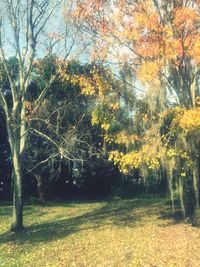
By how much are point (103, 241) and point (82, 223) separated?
4608 millimetres

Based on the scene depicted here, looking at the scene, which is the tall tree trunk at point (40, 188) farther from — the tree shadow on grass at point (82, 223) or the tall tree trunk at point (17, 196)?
the tall tree trunk at point (17, 196)

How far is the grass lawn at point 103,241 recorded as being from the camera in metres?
11.6

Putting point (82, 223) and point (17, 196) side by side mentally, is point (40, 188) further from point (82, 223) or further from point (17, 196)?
point (17, 196)

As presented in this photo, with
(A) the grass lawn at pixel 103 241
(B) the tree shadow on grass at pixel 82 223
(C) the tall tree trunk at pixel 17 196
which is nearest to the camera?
(A) the grass lawn at pixel 103 241

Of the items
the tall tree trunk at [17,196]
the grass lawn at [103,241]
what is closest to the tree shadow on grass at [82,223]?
the grass lawn at [103,241]

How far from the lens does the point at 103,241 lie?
47.3ft

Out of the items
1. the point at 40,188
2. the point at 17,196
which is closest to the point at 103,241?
the point at 17,196

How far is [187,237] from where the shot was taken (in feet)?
47.7

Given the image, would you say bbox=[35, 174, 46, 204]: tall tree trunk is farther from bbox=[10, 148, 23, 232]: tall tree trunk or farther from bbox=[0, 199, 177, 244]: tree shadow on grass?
bbox=[10, 148, 23, 232]: tall tree trunk

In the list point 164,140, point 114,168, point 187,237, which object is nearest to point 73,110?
point 114,168

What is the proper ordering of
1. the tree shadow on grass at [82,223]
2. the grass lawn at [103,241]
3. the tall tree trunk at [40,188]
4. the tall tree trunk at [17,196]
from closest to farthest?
the grass lawn at [103,241] → the tree shadow on grass at [82,223] → the tall tree trunk at [17,196] → the tall tree trunk at [40,188]

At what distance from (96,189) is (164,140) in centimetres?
2161

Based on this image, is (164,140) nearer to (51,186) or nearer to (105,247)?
(105,247)

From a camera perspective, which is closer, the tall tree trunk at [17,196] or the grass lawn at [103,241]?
the grass lawn at [103,241]
